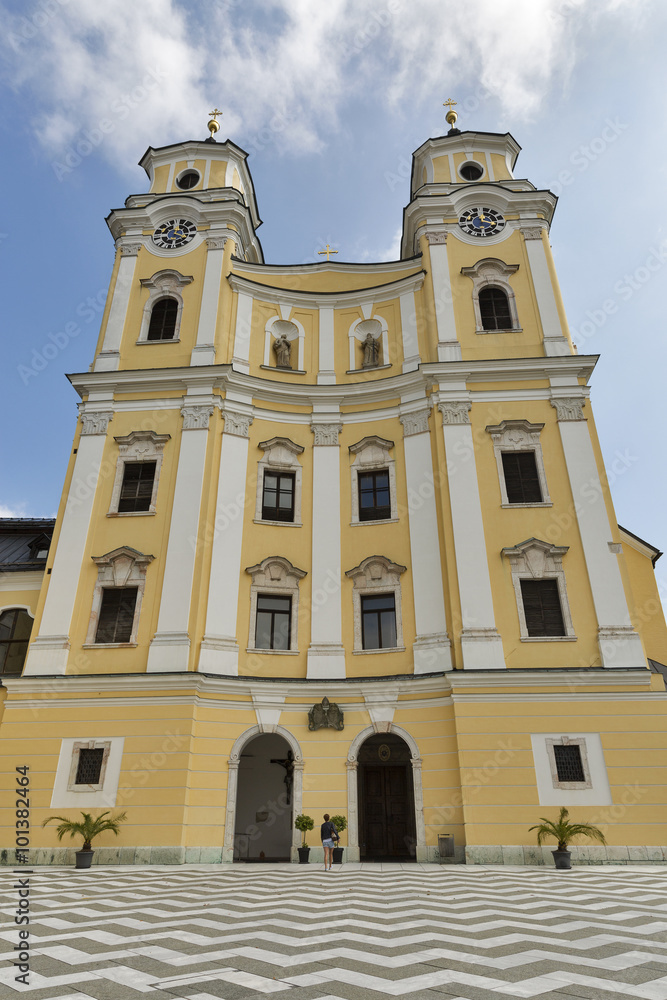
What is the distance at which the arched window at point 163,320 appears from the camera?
2520 centimetres

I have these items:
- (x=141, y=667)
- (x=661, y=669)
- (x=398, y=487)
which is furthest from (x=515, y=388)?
(x=141, y=667)

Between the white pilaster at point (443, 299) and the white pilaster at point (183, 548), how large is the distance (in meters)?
8.95

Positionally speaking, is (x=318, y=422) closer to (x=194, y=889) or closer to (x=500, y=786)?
(x=500, y=786)

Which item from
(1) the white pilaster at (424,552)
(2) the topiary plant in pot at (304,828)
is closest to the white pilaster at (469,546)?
(1) the white pilaster at (424,552)

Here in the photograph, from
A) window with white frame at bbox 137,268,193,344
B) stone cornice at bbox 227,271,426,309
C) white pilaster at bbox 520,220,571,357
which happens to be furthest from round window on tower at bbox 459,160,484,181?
window with white frame at bbox 137,268,193,344

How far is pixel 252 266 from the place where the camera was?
26844 mm

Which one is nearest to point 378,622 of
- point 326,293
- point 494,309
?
point 494,309

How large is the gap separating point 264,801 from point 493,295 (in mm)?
20551

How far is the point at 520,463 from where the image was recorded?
2203 cm

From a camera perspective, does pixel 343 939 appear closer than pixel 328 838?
Yes

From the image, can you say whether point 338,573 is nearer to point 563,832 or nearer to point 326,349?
point 326,349

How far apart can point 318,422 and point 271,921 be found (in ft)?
58.7

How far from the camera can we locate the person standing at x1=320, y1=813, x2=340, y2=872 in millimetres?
15867

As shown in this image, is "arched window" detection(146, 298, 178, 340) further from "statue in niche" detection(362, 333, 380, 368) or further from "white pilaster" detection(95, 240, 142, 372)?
"statue in niche" detection(362, 333, 380, 368)
